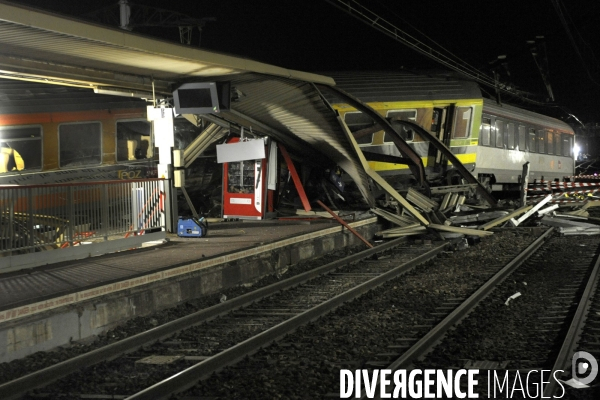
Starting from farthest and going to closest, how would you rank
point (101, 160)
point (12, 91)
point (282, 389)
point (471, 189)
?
point (471, 189)
point (101, 160)
point (12, 91)
point (282, 389)

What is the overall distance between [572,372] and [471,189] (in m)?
Answer: 16.4

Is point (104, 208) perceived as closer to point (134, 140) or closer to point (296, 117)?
point (296, 117)

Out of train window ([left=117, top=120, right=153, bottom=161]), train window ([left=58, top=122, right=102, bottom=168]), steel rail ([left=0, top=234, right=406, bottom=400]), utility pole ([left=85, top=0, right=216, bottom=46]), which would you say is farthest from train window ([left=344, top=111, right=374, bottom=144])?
steel rail ([left=0, top=234, right=406, bottom=400])

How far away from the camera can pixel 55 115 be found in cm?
1556

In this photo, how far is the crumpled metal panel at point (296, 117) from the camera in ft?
45.9

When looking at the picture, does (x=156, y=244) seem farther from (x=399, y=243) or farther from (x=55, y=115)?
(x=399, y=243)

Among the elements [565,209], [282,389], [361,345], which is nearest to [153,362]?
[282,389]

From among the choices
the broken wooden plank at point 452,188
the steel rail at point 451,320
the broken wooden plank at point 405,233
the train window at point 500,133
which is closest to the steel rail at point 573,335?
the steel rail at point 451,320

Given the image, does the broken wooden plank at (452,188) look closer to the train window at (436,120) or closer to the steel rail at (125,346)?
the train window at (436,120)

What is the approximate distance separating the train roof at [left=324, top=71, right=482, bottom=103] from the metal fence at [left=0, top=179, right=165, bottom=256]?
854 cm

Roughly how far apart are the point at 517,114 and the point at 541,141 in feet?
11.9

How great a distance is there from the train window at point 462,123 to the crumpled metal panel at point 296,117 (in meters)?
4.91

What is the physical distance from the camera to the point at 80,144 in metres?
16.0

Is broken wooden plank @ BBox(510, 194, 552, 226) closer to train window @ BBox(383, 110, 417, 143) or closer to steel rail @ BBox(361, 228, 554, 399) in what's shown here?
train window @ BBox(383, 110, 417, 143)
